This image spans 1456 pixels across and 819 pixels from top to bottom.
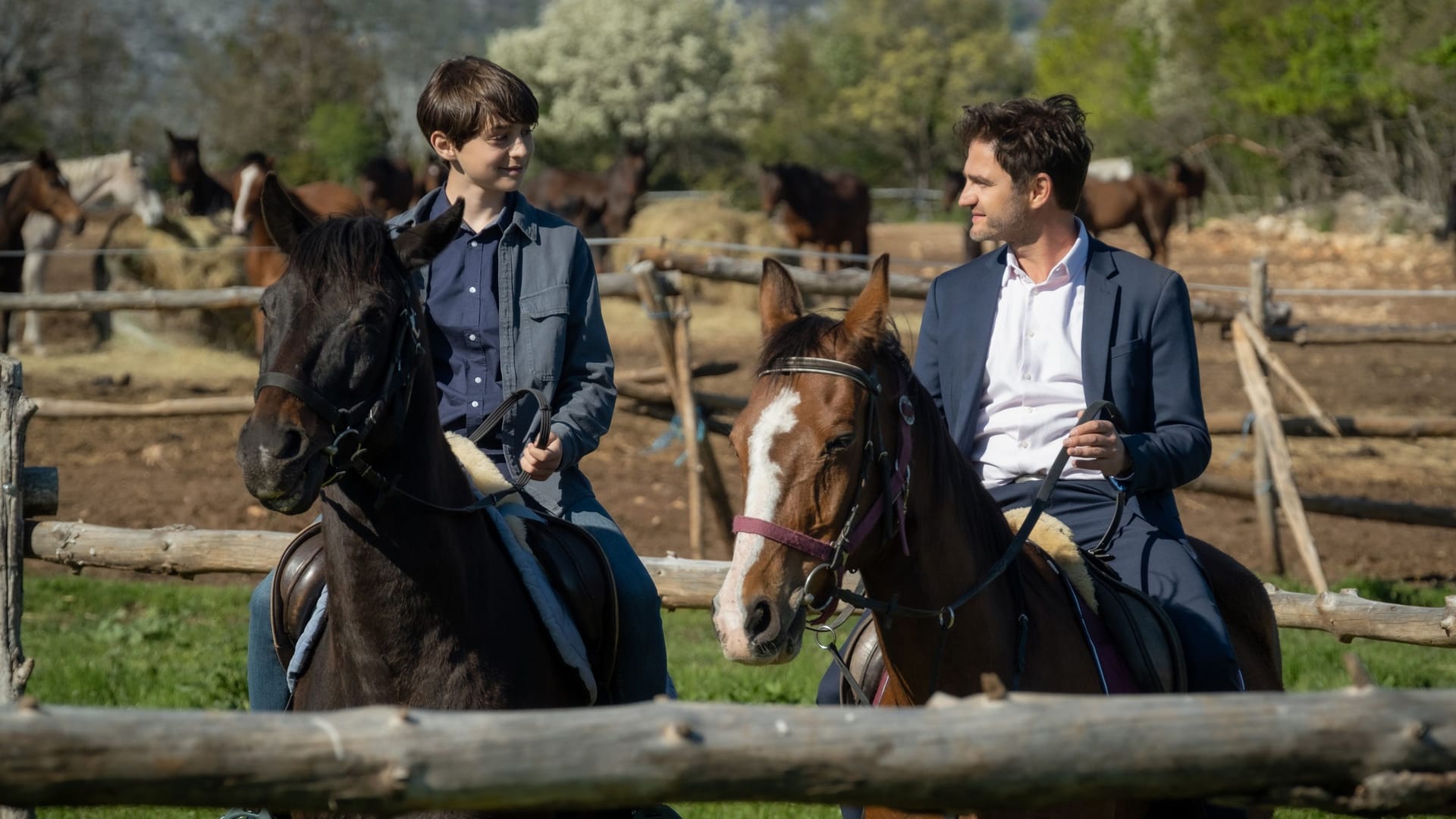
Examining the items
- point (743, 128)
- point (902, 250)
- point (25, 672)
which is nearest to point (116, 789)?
point (25, 672)

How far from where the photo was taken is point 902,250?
1159 inches

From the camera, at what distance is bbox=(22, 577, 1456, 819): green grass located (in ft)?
18.7

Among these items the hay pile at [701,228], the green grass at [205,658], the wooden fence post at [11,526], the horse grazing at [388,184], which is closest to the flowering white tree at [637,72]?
the hay pile at [701,228]

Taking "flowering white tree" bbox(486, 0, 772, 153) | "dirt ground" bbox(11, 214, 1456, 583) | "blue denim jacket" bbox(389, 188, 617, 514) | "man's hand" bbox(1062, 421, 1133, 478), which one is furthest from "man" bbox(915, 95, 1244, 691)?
"flowering white tree" bbox(486, 0, 772, 153)

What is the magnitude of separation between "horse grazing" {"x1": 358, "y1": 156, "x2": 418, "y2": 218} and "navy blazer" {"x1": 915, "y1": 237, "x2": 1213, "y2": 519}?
692 inches

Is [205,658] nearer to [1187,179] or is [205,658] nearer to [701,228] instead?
[701,228]

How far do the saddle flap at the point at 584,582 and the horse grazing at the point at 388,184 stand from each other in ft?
56.7

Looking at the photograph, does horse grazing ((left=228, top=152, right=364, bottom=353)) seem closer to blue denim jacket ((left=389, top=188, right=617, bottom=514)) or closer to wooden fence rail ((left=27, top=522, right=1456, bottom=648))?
wooden fence rail ((left=27, top=522, right=1456, bottom=648))

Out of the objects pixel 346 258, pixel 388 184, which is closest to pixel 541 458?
pixel 346 258

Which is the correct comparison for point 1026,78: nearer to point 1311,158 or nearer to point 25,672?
point 1311,158

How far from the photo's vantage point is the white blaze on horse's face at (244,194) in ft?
48.8

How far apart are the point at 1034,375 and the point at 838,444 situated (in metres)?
0.97

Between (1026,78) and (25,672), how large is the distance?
2470 inches

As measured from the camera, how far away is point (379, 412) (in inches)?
113
